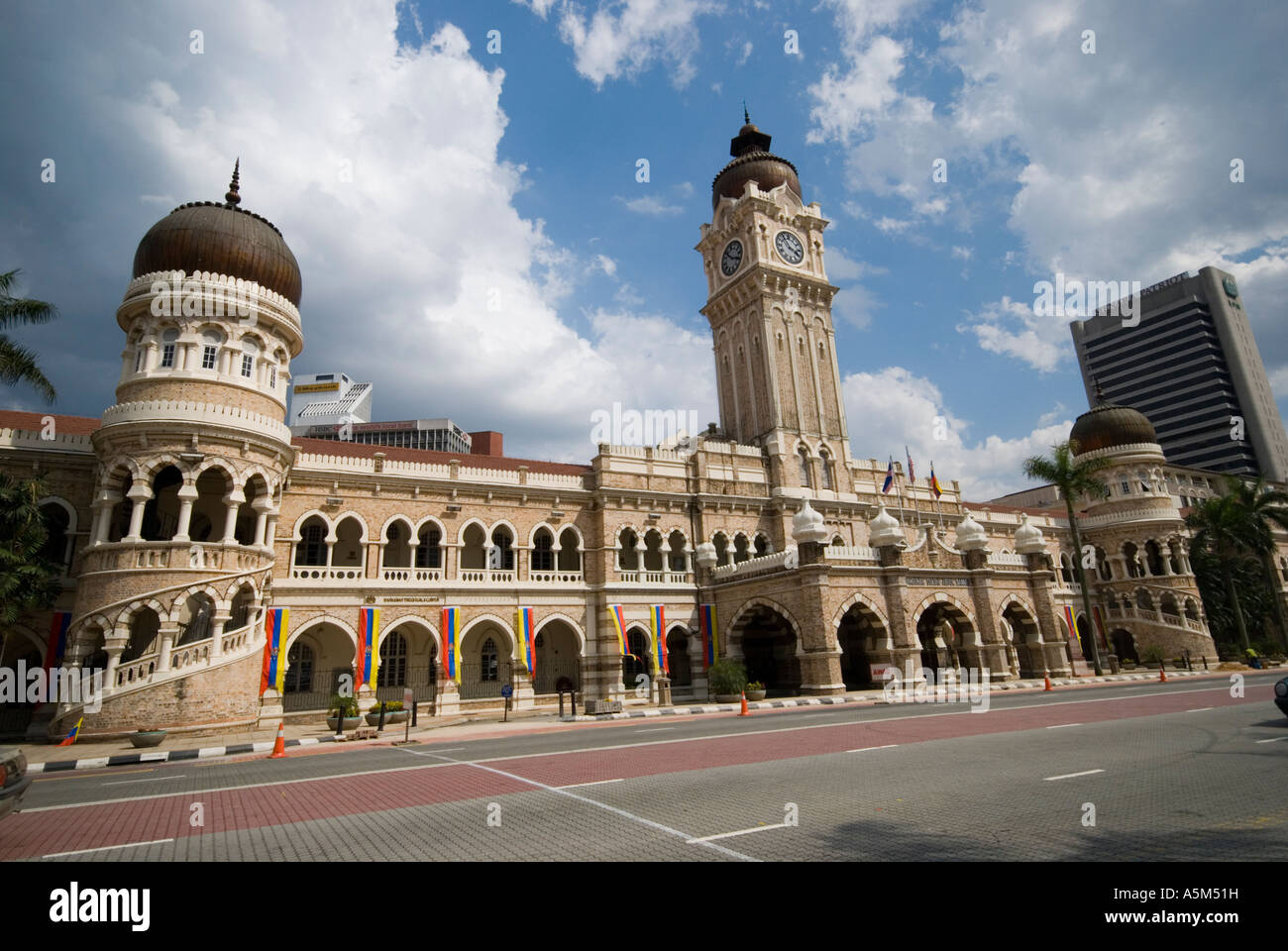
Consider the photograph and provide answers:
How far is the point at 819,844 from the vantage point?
611 centimetres

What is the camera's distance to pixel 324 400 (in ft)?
312

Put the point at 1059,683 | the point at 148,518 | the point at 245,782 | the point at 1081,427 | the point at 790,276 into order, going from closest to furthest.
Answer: the point at 245,782, the point at 148,518, the point at 1059,683, the point at 790,276, the point at 1081,427

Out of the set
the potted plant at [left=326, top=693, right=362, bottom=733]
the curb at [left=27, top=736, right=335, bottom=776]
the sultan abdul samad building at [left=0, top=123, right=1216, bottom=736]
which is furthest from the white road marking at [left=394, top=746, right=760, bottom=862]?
the sultan abdul samad building at [left=0, top=123, right=1216, bottom=736]

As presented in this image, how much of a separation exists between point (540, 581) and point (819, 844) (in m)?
25.0

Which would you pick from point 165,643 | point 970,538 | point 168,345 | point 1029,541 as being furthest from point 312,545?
point 1029,541

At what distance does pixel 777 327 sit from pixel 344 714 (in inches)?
1163

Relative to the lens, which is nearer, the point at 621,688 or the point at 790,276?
the point at 621,688

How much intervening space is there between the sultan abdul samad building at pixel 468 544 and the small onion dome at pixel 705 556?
19cm

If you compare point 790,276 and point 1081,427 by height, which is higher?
point 790,276

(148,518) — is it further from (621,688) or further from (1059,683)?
(1059,683)

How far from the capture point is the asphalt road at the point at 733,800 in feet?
20.3

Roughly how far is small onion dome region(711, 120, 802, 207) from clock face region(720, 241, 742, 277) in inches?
128
